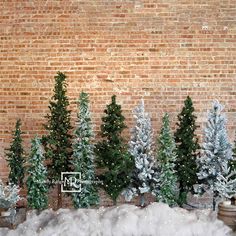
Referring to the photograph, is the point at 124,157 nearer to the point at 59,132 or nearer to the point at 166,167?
the point at 166,167

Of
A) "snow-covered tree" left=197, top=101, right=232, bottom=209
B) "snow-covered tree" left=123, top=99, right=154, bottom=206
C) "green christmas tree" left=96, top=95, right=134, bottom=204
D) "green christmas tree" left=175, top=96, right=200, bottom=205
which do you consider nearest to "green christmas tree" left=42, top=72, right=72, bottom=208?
"green christmas tree" left=96, top=95, right=134, bottom=204

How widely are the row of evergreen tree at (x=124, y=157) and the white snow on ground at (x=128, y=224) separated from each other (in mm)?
904

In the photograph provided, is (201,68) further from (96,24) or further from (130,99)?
(96,24)

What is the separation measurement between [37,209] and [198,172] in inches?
92.1

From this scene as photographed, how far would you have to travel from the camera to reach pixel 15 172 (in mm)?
7031

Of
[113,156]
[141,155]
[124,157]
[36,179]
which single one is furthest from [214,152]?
[36,179]

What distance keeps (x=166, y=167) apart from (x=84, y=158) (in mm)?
1182

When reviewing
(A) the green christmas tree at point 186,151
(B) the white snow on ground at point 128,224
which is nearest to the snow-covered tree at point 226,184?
(A) the green christmas tree at point 186,151

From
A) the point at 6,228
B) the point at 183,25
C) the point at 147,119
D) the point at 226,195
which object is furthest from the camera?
the point at 183,25

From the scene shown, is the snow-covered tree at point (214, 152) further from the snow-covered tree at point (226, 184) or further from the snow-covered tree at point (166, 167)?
the snow-covered tree at point (166, 167)

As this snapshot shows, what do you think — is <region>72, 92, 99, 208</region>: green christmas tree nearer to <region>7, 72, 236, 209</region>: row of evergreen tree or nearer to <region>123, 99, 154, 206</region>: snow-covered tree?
<region>7, 72, 236, 209</region>: row of evergreen tree

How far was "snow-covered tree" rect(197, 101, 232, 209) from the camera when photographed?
677 cm

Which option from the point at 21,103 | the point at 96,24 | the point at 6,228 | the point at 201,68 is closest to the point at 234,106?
the point at 201,68

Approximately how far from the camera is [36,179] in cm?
679
